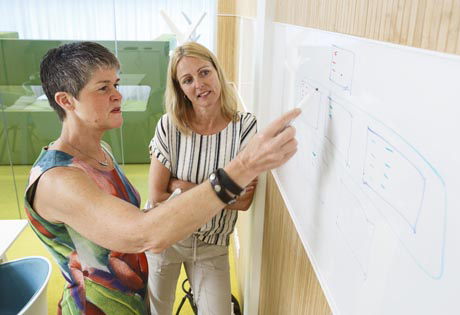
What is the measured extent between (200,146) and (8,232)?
1.07m

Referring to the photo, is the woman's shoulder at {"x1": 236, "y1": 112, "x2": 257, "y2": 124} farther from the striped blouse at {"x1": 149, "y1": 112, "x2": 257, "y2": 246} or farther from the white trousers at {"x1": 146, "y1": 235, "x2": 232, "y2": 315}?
the white trousers at {"x1": 146, "y1": 235, "x2": 232, "y2": 315}

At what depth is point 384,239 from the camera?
1.94 ft

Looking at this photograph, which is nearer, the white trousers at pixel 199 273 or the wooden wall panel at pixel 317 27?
the wooden wall panel at pixel 317 27

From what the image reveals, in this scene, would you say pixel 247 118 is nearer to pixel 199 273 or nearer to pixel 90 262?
pixel 199 273

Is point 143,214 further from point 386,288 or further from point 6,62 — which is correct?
point 6,62

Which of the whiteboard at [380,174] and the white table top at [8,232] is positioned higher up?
the whiteboard at [380,174]

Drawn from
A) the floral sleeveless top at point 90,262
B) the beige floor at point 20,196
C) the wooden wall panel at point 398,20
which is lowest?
the beige floor at point 20,196

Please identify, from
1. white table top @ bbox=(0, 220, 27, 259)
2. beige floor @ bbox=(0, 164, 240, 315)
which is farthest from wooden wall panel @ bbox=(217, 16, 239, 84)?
white table top @ bbox=(0, 220, 27, 259)

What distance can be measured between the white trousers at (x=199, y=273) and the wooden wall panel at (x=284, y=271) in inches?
9.1

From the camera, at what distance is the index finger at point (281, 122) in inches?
36.3

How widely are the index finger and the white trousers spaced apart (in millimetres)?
1132

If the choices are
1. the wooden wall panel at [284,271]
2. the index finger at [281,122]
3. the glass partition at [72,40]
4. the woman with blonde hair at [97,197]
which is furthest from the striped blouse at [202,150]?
the glass partition at [72,40]

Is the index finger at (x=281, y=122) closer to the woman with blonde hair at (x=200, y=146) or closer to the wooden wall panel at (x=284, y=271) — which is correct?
the wooden wall panel at (x=284, y=271)

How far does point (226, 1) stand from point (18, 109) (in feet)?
6.80
